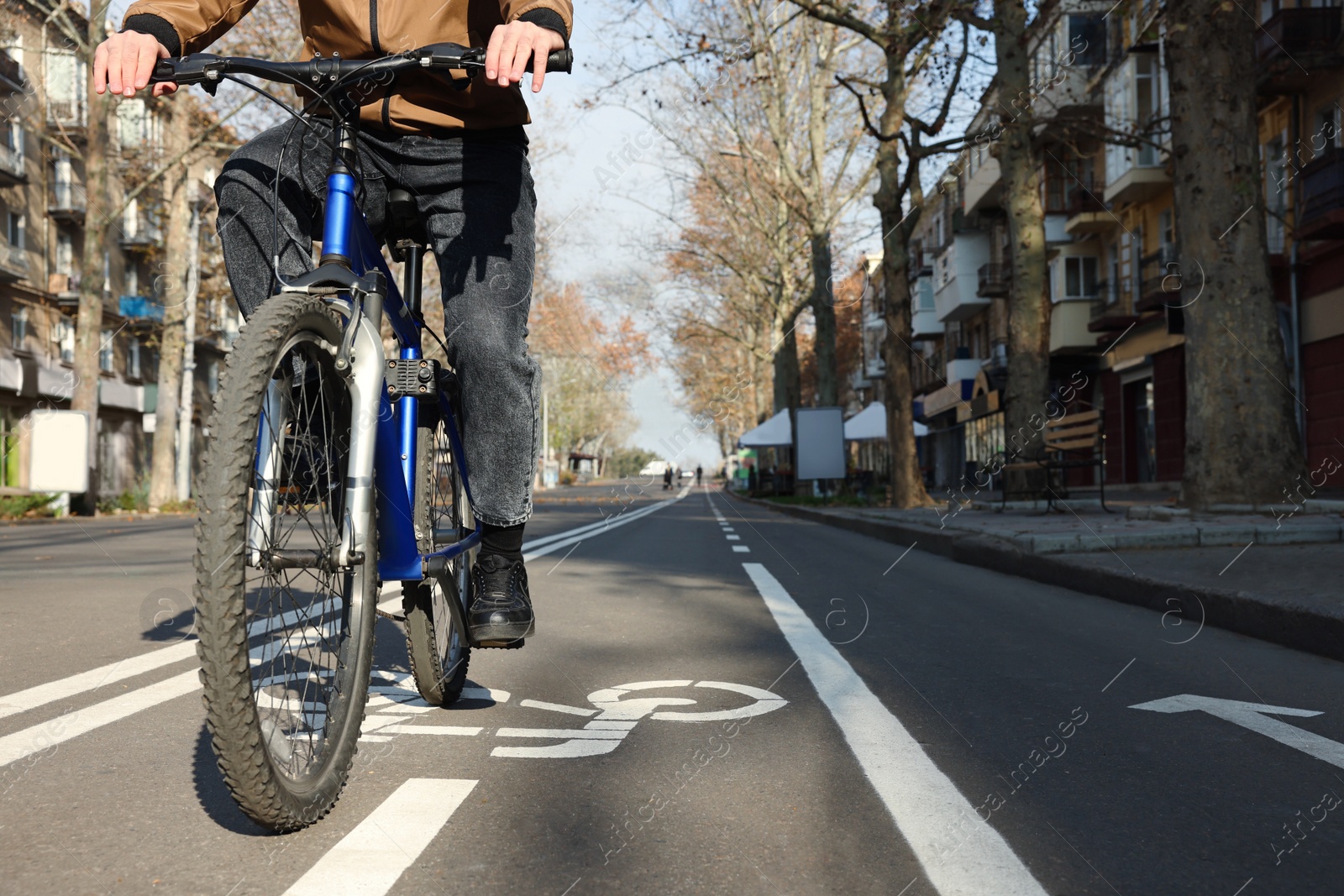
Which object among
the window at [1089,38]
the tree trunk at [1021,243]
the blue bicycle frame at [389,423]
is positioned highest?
the window at [1089,38]

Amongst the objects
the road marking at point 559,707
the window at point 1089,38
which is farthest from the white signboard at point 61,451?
the window at point 1089,38

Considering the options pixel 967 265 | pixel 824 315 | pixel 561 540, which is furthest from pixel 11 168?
pixel 967 265

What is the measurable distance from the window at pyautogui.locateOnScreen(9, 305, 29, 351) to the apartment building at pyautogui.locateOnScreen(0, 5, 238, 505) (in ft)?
0.11

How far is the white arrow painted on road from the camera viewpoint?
10.6ft

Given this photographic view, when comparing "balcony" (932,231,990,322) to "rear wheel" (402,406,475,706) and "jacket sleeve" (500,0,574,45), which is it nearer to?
"rear wheel" (402,406,475,706)

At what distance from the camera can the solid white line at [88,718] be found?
3022 millimetres

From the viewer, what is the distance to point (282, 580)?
2.42 metres

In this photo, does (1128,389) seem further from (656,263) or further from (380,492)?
(380,492)

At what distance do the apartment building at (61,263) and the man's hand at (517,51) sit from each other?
82.0 feet

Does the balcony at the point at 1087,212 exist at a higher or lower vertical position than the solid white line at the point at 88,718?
higher

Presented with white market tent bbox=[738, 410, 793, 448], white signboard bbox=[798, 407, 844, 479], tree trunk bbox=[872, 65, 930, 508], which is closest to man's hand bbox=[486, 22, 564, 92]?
tree trunk bbox=[872, 65, 930, 508]

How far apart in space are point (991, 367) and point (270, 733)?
4538cm

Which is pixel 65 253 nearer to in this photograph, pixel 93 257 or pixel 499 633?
pixel 93 257

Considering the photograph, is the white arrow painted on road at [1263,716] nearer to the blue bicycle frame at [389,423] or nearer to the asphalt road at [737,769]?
the asphalt road at [737,769]
